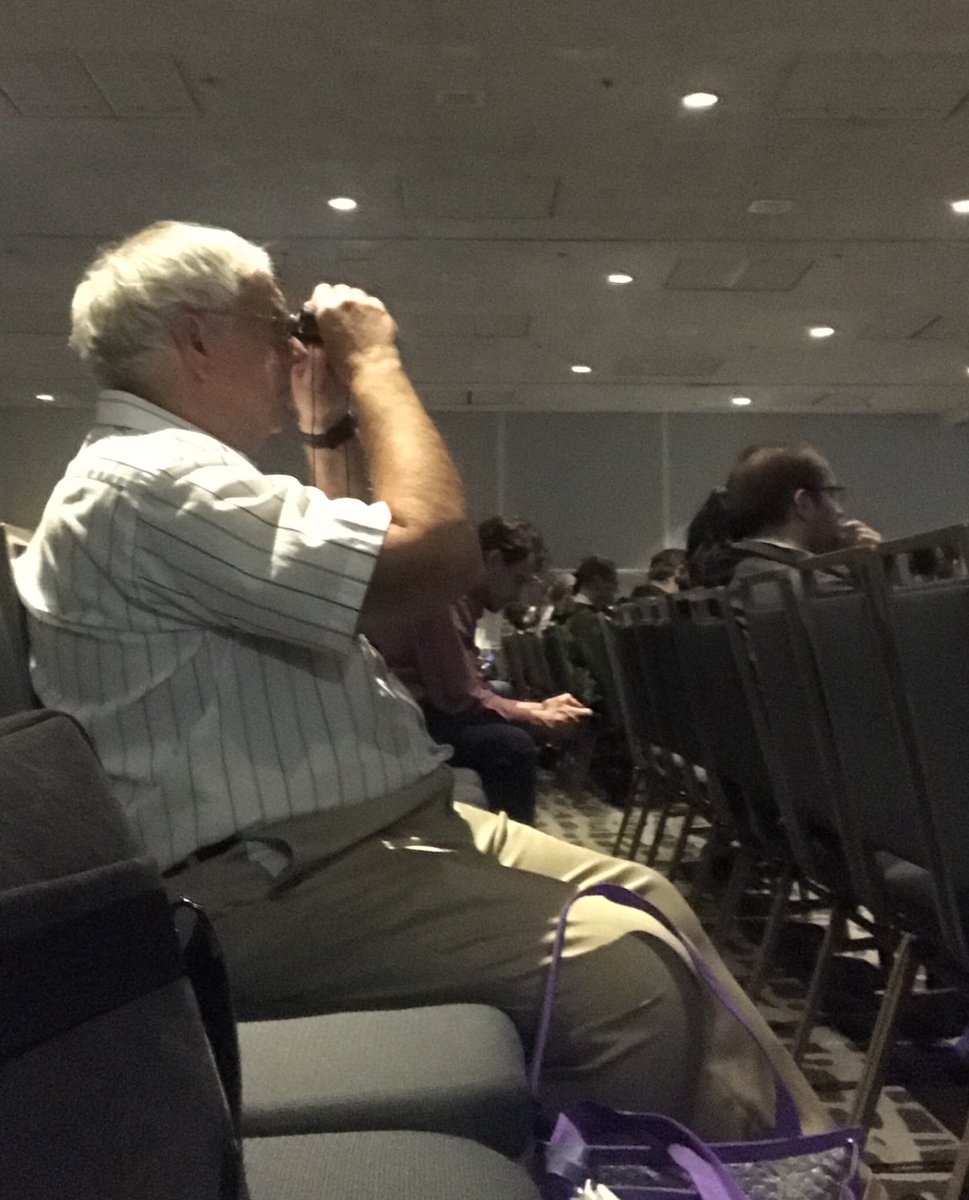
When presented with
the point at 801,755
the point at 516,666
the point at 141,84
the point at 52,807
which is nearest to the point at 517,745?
the point at 801,755

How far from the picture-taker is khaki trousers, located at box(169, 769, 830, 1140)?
1.00 m

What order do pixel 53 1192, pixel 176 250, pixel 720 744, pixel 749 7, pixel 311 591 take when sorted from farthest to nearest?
1. pixel 749 7
2. pixel 720 744
3. pixel 176 250
4. pixel 311 591
5. pixel 53 1192

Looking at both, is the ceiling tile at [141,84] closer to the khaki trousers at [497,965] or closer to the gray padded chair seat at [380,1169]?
the khaki trousers at [497,965]

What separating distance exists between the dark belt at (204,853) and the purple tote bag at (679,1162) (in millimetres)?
329

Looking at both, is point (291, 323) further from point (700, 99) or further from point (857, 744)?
point (700, 99)

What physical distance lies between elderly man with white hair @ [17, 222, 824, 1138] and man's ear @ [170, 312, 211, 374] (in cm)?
2

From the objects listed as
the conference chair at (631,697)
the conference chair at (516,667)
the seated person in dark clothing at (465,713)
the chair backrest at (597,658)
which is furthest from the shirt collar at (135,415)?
the conference chair at (516,667)

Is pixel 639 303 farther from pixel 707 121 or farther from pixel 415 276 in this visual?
pixel 707 121

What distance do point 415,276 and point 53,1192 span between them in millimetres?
6252

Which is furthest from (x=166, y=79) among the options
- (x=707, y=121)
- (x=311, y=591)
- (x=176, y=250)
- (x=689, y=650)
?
(x=311, y=591)

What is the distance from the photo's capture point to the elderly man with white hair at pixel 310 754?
1.02 metres

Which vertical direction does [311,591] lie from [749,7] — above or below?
below

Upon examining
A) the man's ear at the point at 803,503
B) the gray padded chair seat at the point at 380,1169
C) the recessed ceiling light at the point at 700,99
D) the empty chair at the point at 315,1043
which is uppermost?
the recessed ceiling light at the point at 700,99

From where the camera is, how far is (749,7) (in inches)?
148
